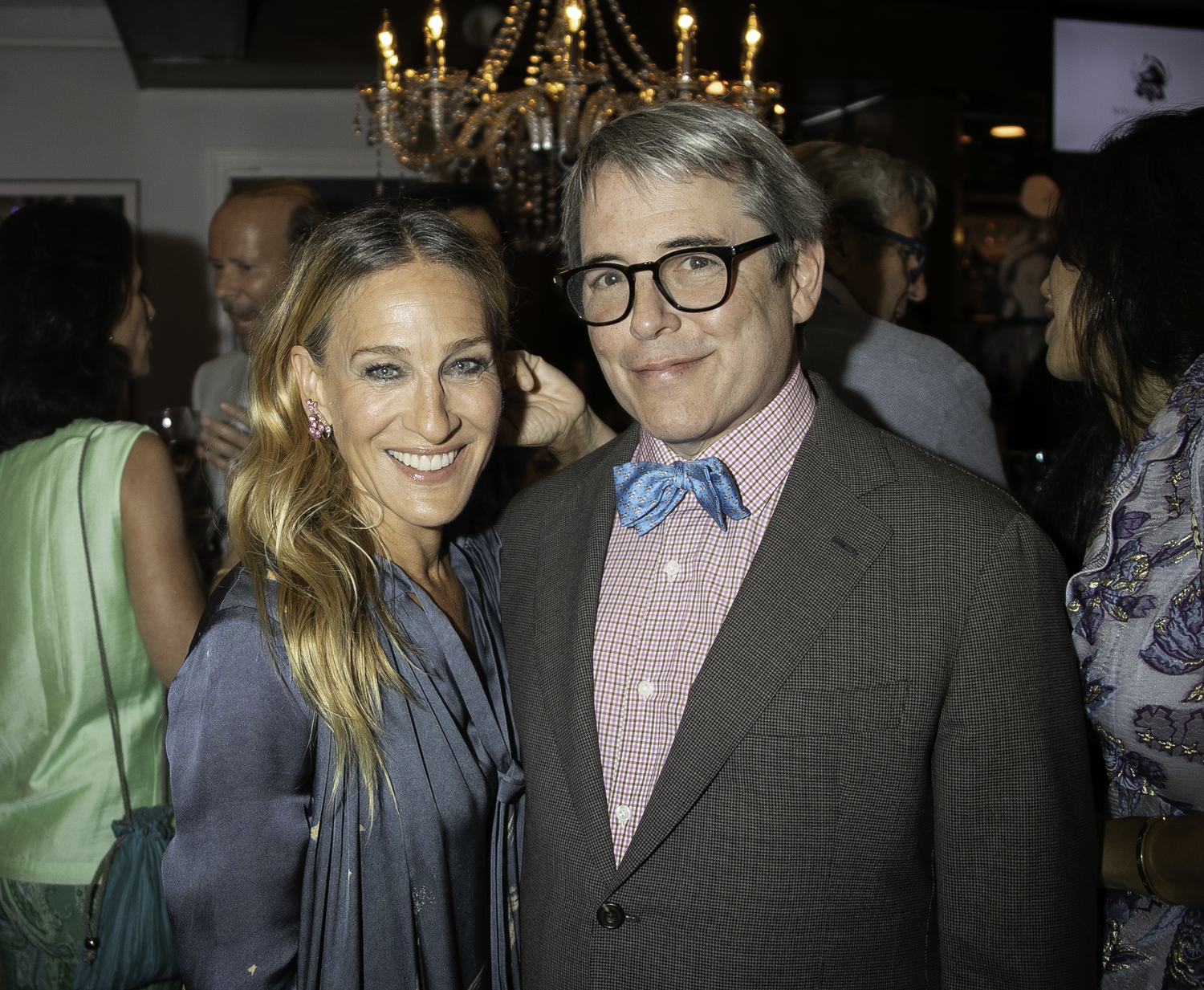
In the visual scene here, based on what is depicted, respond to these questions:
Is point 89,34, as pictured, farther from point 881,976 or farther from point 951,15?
point 881,976

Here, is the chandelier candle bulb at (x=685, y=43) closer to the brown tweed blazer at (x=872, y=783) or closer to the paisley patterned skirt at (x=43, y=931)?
the brown tweed blazer at (x=872, y=783)

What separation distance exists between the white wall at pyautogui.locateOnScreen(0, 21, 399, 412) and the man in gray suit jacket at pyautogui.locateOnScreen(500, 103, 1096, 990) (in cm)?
466

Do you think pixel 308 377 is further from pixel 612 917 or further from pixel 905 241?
pixel 905 241

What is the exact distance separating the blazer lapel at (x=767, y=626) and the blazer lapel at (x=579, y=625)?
0.09m

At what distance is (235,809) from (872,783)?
0.86 m

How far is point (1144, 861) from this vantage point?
4.67 ft

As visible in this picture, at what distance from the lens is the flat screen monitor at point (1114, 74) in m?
5.27

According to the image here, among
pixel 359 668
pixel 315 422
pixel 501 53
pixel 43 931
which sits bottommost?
pixel 43 931

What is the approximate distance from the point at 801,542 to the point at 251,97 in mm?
5326

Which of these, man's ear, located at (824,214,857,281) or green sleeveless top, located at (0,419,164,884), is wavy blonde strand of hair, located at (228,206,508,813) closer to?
green sleeveless top, located at (0,419,164,884)

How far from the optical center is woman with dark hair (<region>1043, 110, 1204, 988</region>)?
139 centimetres

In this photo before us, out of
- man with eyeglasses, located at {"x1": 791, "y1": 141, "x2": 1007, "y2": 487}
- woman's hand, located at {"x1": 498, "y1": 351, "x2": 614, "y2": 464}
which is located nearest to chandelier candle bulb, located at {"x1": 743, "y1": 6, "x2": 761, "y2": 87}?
man with eyeglasses, located at {"x1": 791, "y1": 141, "x2": 1007, "y2": 487}

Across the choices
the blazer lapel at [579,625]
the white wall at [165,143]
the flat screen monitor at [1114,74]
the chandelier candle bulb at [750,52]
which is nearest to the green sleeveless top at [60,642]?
the blazer lapel at [579,625]

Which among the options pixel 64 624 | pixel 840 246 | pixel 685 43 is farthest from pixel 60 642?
pixel 685 43
